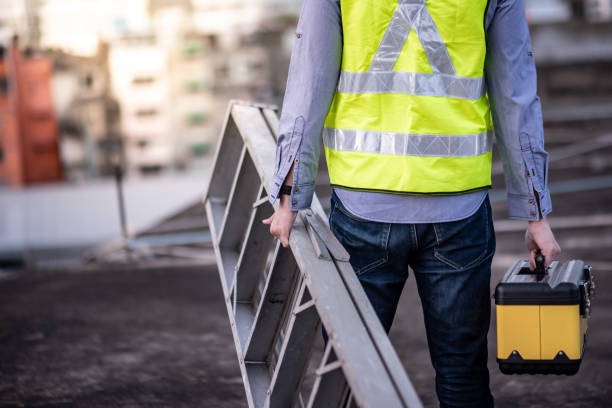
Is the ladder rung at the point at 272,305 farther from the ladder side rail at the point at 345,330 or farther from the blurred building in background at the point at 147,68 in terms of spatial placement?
the blurred building in background at the point at 147,68

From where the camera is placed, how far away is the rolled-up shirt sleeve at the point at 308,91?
7.90 feet

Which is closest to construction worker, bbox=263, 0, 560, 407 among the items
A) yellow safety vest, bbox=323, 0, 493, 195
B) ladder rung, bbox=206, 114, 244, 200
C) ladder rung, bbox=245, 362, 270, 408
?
yellow safety vest, bbox=323, 0, 493, 195

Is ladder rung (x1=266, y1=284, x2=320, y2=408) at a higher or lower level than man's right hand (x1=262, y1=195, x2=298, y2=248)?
lower

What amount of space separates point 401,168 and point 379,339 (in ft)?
1.67

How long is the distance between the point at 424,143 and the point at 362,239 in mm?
356

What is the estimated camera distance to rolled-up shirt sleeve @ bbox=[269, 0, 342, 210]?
2.41 m

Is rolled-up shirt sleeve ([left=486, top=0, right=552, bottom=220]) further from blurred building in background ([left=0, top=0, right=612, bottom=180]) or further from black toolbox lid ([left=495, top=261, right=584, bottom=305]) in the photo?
blurred building in background ([left=0, top=0, right=612, bottom=180])

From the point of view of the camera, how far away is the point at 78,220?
13.5 metres

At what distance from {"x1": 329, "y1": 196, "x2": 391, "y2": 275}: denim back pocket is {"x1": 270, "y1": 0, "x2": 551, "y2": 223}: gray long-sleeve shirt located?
3 cm

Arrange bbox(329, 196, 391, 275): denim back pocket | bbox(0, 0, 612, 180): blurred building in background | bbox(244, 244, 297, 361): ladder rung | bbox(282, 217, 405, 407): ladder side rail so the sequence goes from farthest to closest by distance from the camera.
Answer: bbox(0, 0, 612, 180): blurred building in background → bbox(244, 244, 297, 361): ladder rung → bbox(329, 196, 391, 275): denim back pocket → bbox(282, 217, 405, 407): ladder side rail

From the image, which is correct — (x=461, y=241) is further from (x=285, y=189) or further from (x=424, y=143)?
(x=285, y=189)

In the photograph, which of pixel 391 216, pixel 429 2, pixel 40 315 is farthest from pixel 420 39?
pixel 40 315

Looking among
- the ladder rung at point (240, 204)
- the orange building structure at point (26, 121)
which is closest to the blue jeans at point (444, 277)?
the ladder rung at point (240, 204)

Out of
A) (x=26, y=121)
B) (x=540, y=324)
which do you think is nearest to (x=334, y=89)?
(x=540, y=324)
